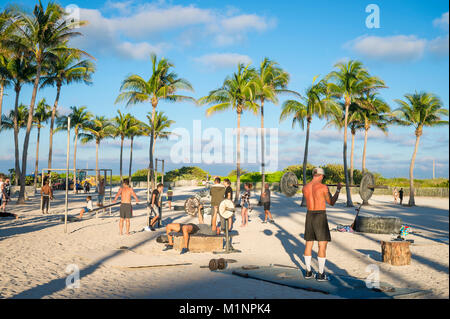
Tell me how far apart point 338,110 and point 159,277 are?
2385cm

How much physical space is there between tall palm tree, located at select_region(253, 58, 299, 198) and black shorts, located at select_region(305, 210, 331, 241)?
67.3ft

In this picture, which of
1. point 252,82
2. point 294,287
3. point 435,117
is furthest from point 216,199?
point 435,117

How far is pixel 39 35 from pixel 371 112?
94.1 ft

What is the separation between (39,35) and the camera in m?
24.1

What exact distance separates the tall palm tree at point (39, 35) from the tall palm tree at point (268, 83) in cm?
1297

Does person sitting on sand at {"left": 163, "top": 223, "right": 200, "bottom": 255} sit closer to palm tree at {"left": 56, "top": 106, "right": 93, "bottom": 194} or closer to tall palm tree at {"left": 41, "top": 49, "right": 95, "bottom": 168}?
tall palm tree at {"left": 41, "top": 49, "right": 95, "bottom": 168}

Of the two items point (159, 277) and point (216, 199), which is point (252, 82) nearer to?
point (216, 199)

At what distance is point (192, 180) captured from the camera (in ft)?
180

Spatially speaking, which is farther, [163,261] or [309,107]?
[309,107]

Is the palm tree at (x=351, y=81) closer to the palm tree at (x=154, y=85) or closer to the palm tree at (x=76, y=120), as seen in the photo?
the palm tree at (x=154, y=85)

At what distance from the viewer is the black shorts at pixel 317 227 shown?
21.1ft

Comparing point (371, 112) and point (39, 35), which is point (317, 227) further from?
point (371, 112)

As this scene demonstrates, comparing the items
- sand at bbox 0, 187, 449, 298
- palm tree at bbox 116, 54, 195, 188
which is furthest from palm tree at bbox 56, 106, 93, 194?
sand at bbox 0, 187, 449, 298

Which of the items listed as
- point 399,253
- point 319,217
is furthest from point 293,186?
point 319,217
